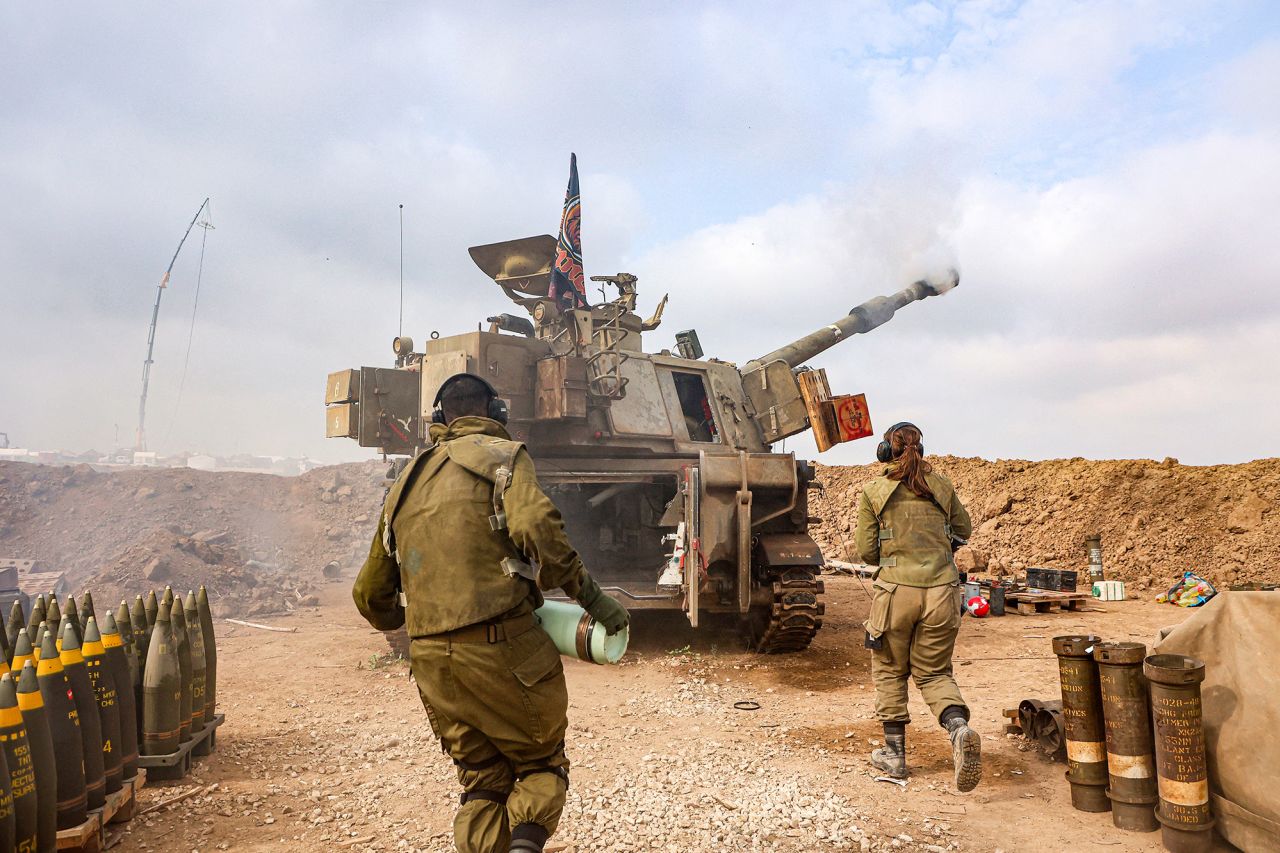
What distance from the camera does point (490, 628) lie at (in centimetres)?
286

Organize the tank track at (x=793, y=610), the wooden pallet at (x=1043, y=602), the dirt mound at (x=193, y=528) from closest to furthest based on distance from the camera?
the tank track at (x=793, y=610)
the wooden pallet at (x=1043, y=602)
the dirt mound at (x=193, y=528)

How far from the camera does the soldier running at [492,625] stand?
111 inches

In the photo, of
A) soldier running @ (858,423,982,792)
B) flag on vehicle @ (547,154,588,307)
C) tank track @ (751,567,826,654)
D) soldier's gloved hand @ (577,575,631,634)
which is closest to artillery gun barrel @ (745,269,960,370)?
flag on vehicle @ (547,154,588,307)

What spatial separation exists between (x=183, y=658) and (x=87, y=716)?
102cm

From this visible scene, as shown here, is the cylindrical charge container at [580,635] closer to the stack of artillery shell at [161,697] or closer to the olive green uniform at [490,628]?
the olive green uniform at [490,628]

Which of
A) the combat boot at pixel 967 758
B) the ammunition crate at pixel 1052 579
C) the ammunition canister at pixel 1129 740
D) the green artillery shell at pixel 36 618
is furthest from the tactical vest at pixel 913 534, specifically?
the ammunition crate at pixel 1052 579

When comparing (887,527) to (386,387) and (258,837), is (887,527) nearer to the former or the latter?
(258,837)

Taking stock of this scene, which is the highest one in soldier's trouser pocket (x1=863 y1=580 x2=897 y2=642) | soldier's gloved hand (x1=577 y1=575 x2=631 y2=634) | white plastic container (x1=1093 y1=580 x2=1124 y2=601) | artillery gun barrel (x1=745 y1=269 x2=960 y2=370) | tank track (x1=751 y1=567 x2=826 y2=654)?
artillery gun barrel (x1=745 y1=269 x2=960 y2=370)

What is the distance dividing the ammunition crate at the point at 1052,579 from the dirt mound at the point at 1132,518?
157cm

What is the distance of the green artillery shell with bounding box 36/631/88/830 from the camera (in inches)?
135

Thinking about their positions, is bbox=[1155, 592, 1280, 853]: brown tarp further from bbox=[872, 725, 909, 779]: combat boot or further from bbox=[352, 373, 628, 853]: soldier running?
bbox=[352, 373, 628, 853]: soldier running

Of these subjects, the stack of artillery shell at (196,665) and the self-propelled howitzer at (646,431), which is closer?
the stack of artillery shell at (196,665)

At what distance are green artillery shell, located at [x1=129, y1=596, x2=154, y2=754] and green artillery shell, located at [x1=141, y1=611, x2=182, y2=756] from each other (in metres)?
0.07

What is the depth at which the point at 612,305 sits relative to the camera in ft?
31.7
